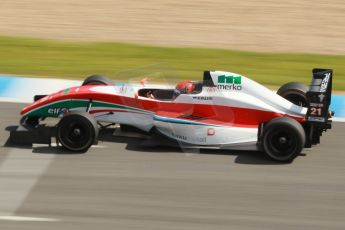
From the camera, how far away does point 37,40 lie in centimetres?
1558

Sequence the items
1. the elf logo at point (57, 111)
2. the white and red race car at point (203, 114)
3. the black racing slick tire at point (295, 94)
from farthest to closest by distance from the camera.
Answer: the black racing slick tire at point (295, 94) < the elf logo at point (57, 111) < the white and red race car at point (203, 114)

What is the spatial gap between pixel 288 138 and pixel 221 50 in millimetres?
6211

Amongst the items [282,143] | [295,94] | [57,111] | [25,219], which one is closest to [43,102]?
[57,111]

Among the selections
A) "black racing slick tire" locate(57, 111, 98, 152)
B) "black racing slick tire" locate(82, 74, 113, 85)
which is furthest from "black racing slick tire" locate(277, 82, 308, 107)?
"black racing slick tire" locate(57, 111, 98, 152)

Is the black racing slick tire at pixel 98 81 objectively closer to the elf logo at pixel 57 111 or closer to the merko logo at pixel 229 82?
the elf logo at pixel 57 111

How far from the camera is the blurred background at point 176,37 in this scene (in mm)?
13930

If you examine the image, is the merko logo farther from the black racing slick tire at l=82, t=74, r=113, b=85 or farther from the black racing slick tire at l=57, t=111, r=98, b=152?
the black racing slick tire at l=82, t=74, r=113, b=85

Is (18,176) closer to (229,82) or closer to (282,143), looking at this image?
(229,82)

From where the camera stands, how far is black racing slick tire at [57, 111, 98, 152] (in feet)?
30.3

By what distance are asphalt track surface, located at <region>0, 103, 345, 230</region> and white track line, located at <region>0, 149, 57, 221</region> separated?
0.03 feet

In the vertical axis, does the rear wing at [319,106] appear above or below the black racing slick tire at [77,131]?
above

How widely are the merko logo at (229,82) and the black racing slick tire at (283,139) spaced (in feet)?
2.34

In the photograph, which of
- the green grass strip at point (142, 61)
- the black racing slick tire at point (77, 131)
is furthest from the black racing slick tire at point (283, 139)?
the green grass strip at point (142, 61)

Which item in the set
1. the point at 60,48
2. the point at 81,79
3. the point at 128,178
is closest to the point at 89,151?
the point at 128,178
